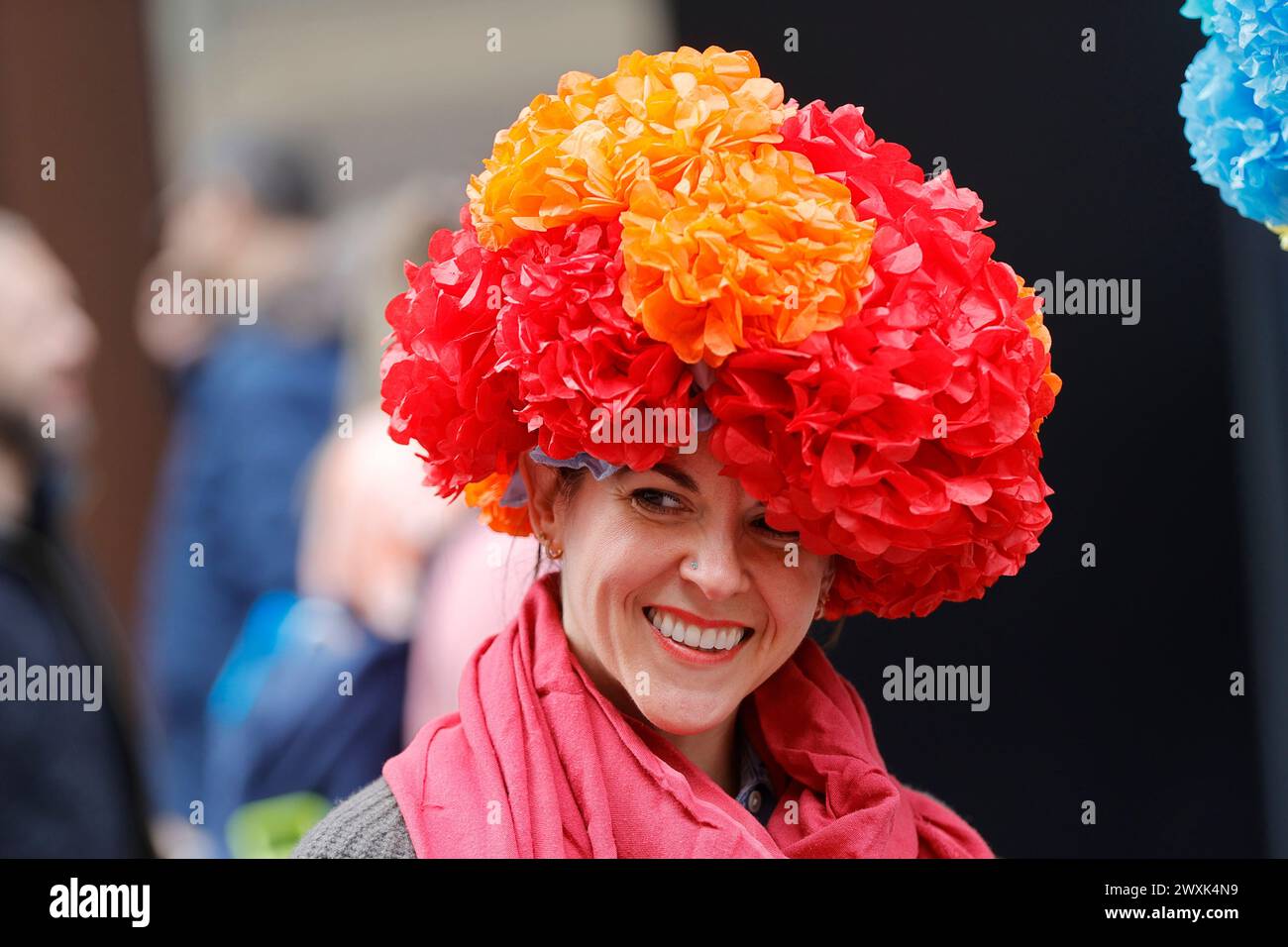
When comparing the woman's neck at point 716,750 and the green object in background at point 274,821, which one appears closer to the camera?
the woman's neck at point 716,750

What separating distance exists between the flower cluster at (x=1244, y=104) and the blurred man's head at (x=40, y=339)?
7.39ft

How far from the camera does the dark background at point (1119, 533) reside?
310cm

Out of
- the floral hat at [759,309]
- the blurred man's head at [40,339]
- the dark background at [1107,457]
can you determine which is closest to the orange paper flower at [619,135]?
the floral hat at [759,309]

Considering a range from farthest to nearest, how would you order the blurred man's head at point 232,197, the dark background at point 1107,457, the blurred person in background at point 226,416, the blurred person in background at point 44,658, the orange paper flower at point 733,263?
1. the blurred man's head at point 232,197
2. the blurred person in background at point 226,416
3. the dark background at point 1107,457
4. the blurred person in background at point 44,658
5. the orange paper flower at point 733,263

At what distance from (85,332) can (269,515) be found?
2.64 feet

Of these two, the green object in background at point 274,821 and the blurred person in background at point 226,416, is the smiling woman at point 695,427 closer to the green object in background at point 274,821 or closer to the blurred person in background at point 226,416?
the green object in background at point 274,821

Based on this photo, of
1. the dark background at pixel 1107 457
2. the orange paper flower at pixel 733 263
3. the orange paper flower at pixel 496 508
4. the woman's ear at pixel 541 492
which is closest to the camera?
the orange paper flower at pixel 733 263

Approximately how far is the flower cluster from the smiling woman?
565mm

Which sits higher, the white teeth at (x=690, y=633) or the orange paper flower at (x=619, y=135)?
the orange paper flower at (x=619, y=135)

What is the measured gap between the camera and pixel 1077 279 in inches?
123

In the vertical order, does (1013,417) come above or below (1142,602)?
above
